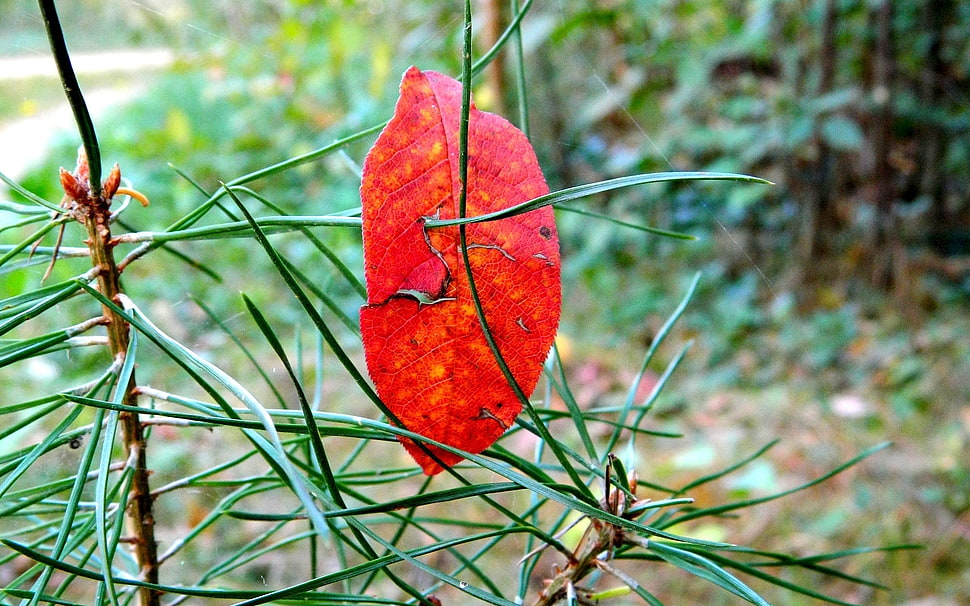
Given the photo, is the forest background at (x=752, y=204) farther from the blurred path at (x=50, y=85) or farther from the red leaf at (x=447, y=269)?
the red leaf at (x=447, y=269)

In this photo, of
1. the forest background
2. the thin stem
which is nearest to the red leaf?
the thin stem

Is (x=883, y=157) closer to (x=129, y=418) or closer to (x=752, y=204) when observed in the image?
(x=752, y=204)

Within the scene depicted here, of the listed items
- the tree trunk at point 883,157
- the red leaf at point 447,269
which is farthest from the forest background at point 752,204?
the red leaf at point 447,269

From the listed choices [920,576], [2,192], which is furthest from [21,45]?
[2,192]

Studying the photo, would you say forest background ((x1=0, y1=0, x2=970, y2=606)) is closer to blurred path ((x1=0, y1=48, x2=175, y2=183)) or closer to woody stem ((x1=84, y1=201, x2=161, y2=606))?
blurred path ((x1=0, y1=48, x2=175, y2=183))

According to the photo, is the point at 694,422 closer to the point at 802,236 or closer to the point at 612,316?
the point at 612,316

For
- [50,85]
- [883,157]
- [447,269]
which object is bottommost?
[447,269]

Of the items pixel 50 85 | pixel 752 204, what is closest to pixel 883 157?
pixel 752 204

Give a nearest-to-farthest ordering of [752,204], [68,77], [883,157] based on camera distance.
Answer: [68,77]
[883,157]
[752,204]
